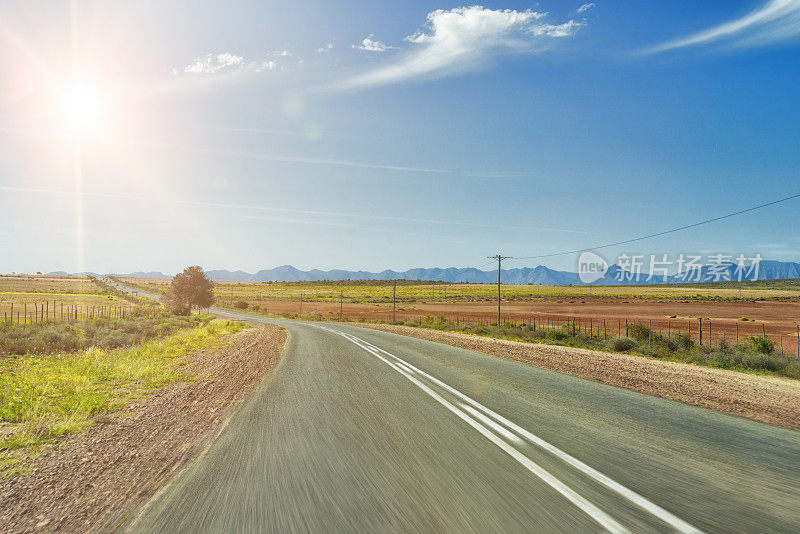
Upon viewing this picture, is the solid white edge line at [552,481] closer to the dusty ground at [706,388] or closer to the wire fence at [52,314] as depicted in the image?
the dusty ground at [706,388]

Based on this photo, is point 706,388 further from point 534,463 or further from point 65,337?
point 65,337

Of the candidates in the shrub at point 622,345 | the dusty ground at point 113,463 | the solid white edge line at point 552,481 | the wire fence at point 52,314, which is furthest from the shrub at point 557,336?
the wire fence at point 52,314

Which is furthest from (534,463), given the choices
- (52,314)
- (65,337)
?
(52,314)

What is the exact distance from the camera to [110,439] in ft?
20.0

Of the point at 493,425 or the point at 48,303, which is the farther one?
the point at 48,303

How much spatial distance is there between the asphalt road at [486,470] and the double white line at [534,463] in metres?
0.02

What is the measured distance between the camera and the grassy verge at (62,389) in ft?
21.0

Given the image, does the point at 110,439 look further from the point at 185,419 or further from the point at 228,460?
the point at 228,460

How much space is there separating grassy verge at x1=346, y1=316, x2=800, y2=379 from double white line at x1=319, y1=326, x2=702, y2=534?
526 inches

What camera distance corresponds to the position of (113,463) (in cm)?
502

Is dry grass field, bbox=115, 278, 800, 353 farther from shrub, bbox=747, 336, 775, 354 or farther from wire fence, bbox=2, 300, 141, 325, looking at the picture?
wire fence, bbox=2, 300, 141, 325

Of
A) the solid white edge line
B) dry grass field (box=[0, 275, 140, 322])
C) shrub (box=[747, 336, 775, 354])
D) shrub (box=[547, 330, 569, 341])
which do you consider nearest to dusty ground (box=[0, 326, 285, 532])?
the solid white edge line

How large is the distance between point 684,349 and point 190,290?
165 feet

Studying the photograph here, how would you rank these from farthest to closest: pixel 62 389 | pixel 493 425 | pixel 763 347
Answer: pixel 763 347
pixel 62 389
pixel 493 425
